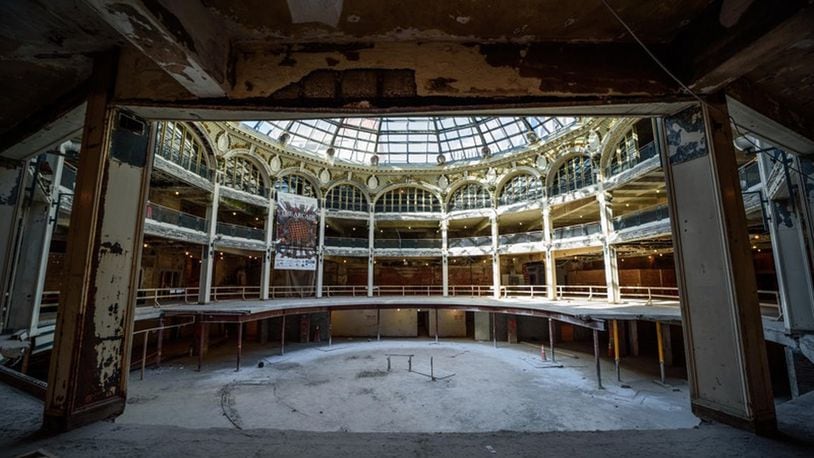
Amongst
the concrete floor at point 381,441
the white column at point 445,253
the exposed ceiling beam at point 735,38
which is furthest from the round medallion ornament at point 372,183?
the exposed ceiling beam at point 735,38

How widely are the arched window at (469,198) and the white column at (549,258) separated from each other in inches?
201

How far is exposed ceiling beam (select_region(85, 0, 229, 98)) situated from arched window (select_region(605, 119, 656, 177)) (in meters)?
18.7

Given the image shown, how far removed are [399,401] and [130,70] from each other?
11.1 metres

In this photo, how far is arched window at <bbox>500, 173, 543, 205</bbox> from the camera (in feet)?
78.1

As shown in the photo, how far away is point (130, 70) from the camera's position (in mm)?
3330

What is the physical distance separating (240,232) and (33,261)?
10.9 meters

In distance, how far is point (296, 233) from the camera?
23750mm

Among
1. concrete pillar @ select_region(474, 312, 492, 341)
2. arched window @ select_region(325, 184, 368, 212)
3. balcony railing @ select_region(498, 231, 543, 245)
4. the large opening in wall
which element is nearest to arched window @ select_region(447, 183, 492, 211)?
the large opening in wall

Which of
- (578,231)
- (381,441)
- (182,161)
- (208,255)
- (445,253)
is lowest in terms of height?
(381,441)

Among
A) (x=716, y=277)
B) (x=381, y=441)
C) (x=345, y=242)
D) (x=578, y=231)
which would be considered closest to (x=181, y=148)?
(x=345, y=242)

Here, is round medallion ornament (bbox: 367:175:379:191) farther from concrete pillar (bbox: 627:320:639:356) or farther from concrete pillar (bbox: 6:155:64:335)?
concrete pillar (bbox: 627:320:639:356)

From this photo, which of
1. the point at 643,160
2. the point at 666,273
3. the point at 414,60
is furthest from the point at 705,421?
the point at 666,273

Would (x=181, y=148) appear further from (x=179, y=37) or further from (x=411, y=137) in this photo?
(x=179, y=37)

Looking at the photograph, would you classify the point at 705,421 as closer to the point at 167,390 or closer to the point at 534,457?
the point at 534,457
